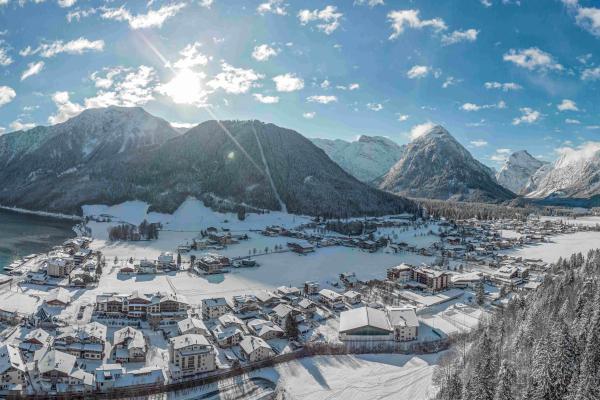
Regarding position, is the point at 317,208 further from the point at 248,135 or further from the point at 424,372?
the point at 424,372

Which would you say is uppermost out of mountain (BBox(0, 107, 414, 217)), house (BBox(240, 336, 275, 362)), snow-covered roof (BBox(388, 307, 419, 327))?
mountain (BBox(0, 107, 414, 217))

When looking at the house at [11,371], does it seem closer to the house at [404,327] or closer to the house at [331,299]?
the house at [331,299]

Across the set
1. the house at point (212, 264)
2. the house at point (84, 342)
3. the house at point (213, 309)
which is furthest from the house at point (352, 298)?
the house at point (84, 342)

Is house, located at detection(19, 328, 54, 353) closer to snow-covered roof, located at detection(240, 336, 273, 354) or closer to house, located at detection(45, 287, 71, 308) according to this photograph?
house, located at detection(45, 287, 71, 308)

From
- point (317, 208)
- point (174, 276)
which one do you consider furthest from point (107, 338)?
point (317, 208)

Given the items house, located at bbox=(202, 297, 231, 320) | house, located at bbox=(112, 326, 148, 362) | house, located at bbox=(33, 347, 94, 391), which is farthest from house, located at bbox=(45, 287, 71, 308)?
house, located at bbox=(202, 297, 231, 320)
